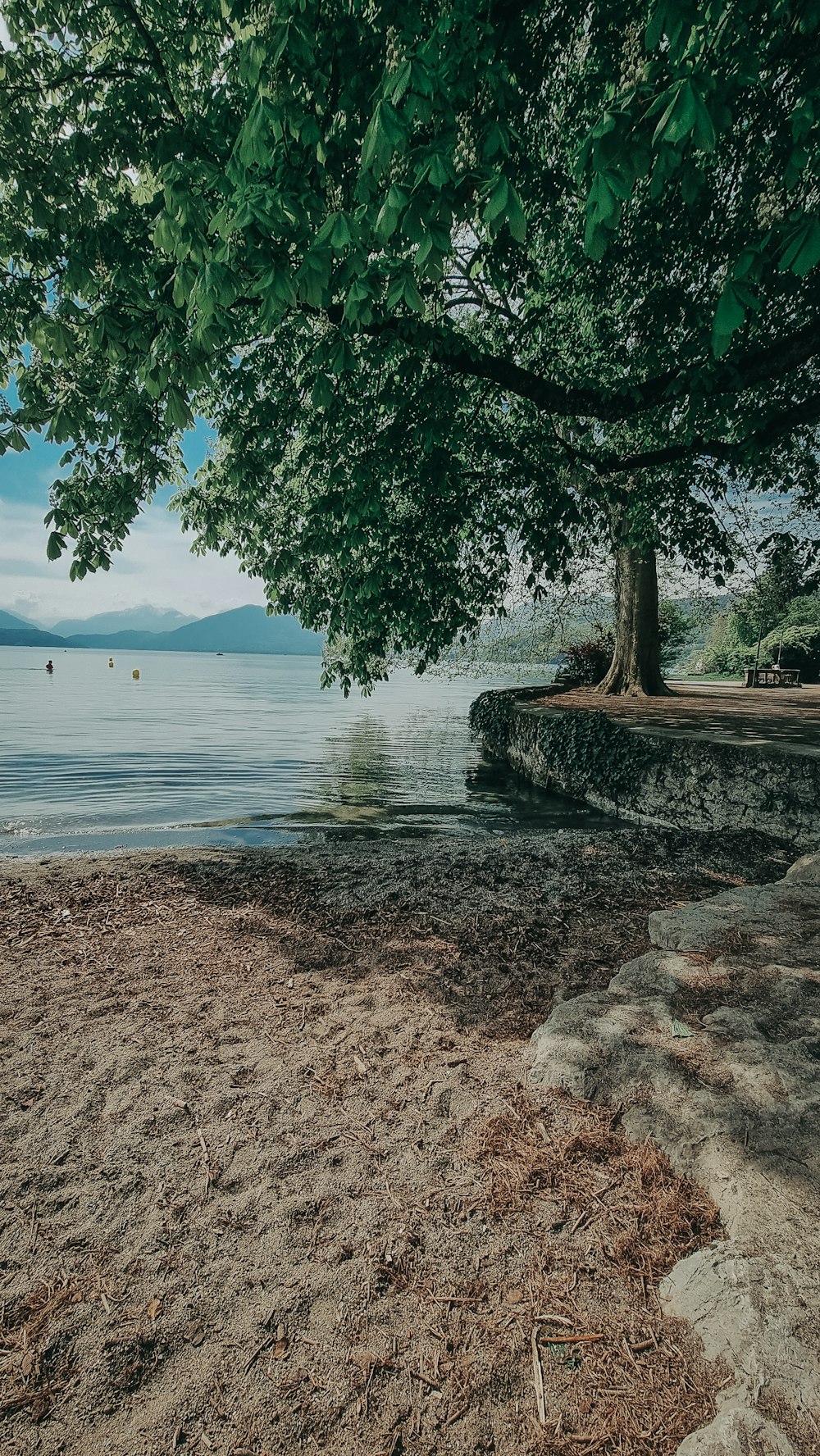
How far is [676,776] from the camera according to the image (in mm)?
10602

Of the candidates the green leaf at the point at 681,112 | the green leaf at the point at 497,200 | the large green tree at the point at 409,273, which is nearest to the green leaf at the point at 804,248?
the large green tree at the point at 409,273

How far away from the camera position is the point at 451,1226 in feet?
7.70

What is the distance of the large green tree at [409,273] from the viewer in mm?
3051

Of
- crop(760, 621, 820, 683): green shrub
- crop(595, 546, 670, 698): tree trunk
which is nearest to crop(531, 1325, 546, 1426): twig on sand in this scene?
crop(595, 546, 670, 698): tree trunk

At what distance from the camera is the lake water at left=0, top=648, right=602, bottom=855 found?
10406mm

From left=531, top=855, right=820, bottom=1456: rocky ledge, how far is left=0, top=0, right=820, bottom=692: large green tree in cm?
342

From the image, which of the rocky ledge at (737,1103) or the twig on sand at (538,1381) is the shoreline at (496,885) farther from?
the twig on sand at (538,1381)

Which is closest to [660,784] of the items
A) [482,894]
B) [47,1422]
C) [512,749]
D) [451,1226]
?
[482,894]

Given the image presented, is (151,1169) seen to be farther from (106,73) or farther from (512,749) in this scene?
(512,749)

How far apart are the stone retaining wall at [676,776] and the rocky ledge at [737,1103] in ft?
15.0

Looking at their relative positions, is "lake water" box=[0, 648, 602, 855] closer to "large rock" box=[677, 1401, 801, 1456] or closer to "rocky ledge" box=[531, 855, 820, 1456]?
"rocky ledge" box=[531, 855, 820, 1456]

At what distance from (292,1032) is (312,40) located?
17.5 ft

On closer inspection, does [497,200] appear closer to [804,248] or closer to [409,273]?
[409,273]

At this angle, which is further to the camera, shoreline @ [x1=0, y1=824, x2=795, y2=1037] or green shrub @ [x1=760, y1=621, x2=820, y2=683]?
green shrub @ [x1=760, y1=621, x2=820, y2=683]
